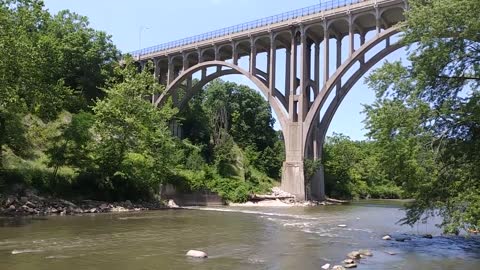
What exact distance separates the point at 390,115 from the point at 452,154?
2.43 meters

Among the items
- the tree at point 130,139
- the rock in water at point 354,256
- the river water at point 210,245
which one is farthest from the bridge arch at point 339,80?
the rock in water at point 354,256

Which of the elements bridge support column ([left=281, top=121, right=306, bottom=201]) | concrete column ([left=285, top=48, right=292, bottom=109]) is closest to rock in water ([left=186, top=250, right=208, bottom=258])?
bridge support column ([left=281, top=121, right=306, bottom=201])

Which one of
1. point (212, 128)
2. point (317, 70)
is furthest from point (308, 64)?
point (212, 128)

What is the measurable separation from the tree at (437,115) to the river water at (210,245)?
2.14 metres

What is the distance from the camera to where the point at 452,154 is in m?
16.4

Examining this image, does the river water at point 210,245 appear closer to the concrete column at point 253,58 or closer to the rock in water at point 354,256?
the rock in water at point 354,256

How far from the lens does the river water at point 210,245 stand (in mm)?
14055

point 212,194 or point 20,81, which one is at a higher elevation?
point 20,81

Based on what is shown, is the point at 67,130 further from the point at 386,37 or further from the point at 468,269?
the point at 386,37

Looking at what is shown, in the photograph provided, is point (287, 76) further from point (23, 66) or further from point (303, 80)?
point (23, 66)

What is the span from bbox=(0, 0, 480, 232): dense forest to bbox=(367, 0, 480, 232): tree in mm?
41

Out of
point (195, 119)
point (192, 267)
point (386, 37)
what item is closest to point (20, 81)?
point (192, 267)

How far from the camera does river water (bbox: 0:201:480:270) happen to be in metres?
14.1

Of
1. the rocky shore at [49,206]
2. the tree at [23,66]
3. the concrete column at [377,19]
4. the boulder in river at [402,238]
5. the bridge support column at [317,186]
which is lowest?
the boulder in river at [402,238]
